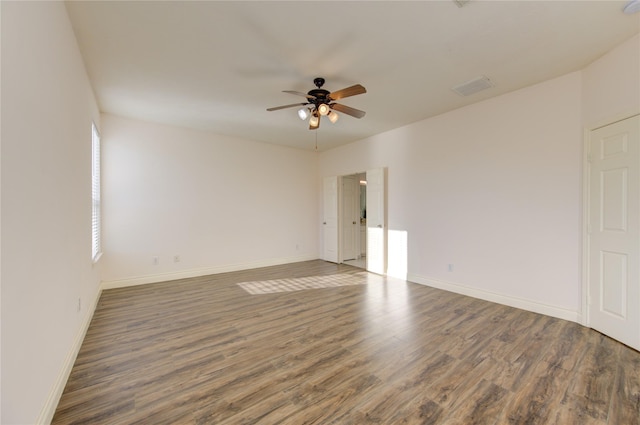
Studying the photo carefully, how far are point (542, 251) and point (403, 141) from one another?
279 cm

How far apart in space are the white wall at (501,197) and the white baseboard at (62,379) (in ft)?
15.2

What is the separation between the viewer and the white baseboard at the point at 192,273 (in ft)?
14.9

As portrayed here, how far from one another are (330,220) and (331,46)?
4.60 metres

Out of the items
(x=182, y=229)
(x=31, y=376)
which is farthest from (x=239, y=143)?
(x=31, y=376)

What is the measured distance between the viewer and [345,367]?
226 cm

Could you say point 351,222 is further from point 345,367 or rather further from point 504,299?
point 345,367

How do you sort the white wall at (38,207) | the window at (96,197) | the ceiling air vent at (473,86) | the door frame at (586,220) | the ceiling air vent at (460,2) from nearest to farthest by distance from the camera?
the white wall at (38,207)
the ceiling air vent at (460,2)
the door frame at (586,220)
the ceiling air vent at (473,86)
the window at (96,197)

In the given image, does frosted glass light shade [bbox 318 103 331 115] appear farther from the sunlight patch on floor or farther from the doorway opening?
the doorway opening

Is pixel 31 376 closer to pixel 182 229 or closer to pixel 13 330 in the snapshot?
pixel 13 330

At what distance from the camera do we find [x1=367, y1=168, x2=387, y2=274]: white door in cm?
538

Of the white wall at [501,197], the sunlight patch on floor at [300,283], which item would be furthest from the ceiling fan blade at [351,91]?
the sunlight patch on floor at [300,283]

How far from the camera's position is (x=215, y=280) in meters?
4.99

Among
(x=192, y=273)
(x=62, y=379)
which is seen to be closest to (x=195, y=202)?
(x=192, y=273)

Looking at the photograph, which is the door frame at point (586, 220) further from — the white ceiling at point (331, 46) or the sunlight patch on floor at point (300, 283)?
the sunlight patch on floor at point (300, 283)
